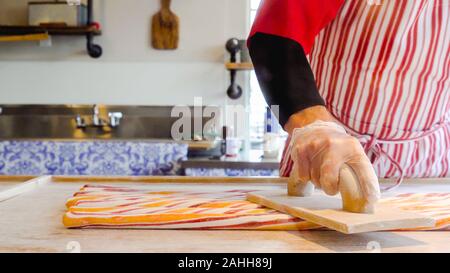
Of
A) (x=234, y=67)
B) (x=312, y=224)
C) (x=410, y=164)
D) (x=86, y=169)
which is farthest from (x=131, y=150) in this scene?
(x=312, y=224)

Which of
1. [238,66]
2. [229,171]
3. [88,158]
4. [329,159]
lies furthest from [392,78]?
[238,66]

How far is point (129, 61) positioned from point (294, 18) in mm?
2641

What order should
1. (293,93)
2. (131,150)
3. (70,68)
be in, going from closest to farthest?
(293,93)
(131,150)
(70,68)

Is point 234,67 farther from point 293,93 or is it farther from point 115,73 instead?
point 293,93

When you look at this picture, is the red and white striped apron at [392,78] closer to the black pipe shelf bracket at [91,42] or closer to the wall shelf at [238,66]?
the wall shelf at [238,66]

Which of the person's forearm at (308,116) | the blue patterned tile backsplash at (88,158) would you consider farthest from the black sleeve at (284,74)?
the blue patterned tile backsplash at (88,158)

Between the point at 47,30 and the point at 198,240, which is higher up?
the point at 47,30

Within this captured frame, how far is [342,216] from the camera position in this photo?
56 cm

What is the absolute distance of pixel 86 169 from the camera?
102 inches

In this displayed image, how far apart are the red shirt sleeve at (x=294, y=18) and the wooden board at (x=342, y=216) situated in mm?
372

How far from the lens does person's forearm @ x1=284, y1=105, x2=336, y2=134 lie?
0.80m

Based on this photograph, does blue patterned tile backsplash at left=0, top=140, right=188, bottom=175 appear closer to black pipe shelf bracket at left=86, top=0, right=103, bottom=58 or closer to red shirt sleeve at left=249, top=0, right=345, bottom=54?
black pipe shelf bracket at left=86, top=0, right=103, bottom=58

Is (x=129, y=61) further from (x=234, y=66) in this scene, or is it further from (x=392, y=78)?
(x=392, y=78)
